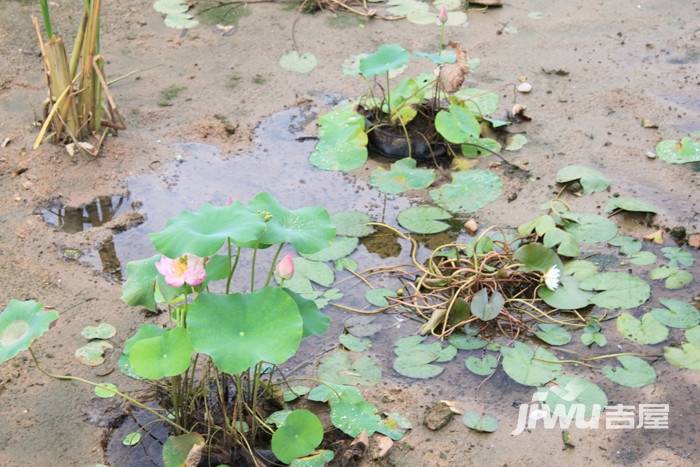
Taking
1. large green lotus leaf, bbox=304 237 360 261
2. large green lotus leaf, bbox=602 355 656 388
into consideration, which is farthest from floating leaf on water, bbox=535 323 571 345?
large green lotus leaf, bbox=304 237 360 261

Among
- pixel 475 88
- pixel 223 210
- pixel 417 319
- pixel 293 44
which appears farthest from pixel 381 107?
pixel 223 210

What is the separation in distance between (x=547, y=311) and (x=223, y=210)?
48.7 inches

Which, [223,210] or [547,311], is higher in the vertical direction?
[223,210]

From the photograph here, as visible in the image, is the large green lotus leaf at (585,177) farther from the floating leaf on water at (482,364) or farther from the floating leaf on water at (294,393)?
the floating leaf on water at (294,393)

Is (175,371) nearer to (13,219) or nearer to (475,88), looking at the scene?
(13,219)

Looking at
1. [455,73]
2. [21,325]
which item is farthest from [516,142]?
[21,325]

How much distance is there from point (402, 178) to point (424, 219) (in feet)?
0.87

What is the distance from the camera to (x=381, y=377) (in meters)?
2.59

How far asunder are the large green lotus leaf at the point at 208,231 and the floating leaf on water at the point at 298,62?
87.9 inches

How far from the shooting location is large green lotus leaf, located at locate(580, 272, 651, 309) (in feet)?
9.19

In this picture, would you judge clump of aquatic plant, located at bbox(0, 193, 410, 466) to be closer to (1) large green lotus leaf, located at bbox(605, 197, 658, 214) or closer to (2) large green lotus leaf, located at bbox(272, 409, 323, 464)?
(2) large green lotus leaf, located at bbox(272, 409, 323, 464)

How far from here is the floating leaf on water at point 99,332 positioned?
2.71 meters

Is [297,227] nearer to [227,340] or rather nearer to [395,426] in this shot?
[227,340]

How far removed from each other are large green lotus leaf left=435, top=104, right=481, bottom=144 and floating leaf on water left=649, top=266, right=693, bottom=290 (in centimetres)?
94
